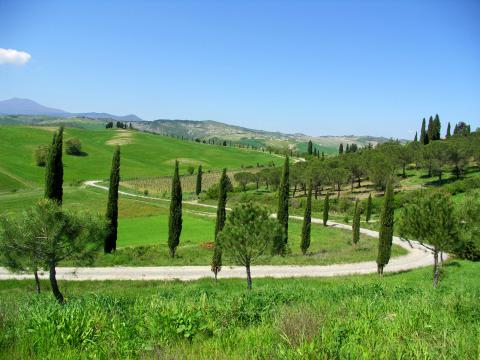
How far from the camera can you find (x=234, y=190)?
11294 centimetres

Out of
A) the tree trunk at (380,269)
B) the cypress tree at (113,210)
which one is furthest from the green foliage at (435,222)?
the cypress tree at (113,210)

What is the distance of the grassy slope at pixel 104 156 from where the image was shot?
375 feet

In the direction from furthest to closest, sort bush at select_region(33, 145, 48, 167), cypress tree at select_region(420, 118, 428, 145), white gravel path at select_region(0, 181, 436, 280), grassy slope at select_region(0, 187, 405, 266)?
cypress tree at select_region(420, 118, 428, 145), bush at select_region(33, 145, 48, 167), grassy slope at select_region(0, 187, 405, 266), white gravel path at select_region(0, 181, 436, 280)

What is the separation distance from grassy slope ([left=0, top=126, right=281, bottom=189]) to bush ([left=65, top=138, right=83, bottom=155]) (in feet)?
12.4

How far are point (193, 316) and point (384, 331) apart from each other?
3354 mm

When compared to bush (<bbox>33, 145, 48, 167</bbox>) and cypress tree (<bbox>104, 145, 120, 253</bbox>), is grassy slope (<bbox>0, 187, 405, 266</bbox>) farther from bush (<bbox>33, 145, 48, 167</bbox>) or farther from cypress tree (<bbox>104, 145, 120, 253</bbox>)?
bush (<bbox>33, 145, 48, 167</bbox>)

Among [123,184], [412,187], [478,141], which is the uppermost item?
[478,141]

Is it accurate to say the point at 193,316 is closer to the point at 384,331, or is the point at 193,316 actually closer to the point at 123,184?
the point at 384,331

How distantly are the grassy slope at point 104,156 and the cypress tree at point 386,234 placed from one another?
86730 millimetres

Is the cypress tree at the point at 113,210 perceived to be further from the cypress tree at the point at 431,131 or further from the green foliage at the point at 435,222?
the cypress tree at the point at 431,131

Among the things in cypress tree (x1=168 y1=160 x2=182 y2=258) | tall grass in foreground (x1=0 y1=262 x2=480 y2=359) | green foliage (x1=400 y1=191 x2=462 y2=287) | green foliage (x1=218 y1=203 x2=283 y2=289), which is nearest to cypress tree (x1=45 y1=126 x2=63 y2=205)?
cypress tree (x1=168 y1=160 x2=182 y2=258)

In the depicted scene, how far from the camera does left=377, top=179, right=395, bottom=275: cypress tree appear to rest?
36031 mm

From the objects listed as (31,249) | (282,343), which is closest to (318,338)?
(282,343)

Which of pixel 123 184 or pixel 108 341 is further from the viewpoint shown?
pixel 123 184
